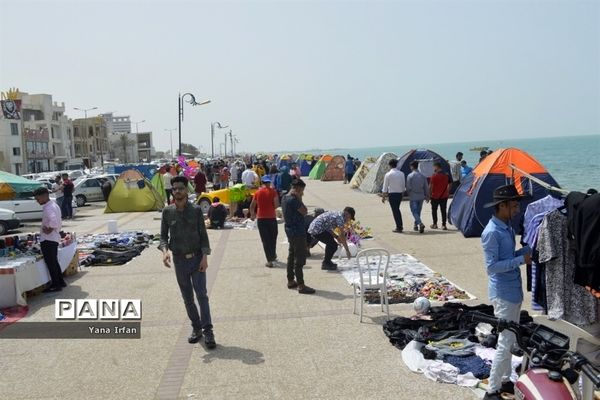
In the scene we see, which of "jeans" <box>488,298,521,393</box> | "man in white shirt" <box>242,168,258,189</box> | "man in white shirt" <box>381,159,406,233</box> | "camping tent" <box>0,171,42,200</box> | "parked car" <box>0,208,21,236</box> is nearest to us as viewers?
"jeans" <box>488,298,521,393</box>

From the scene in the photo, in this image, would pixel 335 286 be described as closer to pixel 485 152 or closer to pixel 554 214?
pixel 554 214

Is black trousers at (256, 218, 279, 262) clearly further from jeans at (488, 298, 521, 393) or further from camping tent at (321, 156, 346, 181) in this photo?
camping tent at (321, 156, 346, 181)

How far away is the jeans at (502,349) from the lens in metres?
4.28

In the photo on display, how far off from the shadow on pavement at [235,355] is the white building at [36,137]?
6312 cm

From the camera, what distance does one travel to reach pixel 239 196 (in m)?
17.3

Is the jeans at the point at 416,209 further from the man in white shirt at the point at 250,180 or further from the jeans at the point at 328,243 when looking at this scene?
the man in white shirt at the point at 250,180

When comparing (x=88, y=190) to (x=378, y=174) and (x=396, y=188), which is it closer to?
(x=378, y=174)

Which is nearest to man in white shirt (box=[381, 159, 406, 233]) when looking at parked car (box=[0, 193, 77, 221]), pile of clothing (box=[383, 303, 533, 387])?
pile of clothing (box=[383, 303, 533, 387])

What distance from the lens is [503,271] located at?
14.1 ft

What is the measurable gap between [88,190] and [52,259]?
1956cm

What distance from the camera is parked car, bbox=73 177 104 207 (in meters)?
26.3

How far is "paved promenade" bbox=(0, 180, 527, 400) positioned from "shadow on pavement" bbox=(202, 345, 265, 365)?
0.4 inches

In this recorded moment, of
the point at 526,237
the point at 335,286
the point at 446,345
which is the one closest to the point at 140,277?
the point at 335,286

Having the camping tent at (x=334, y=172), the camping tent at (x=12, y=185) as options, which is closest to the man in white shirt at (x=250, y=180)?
the camping tent at (x=12, y=185)
